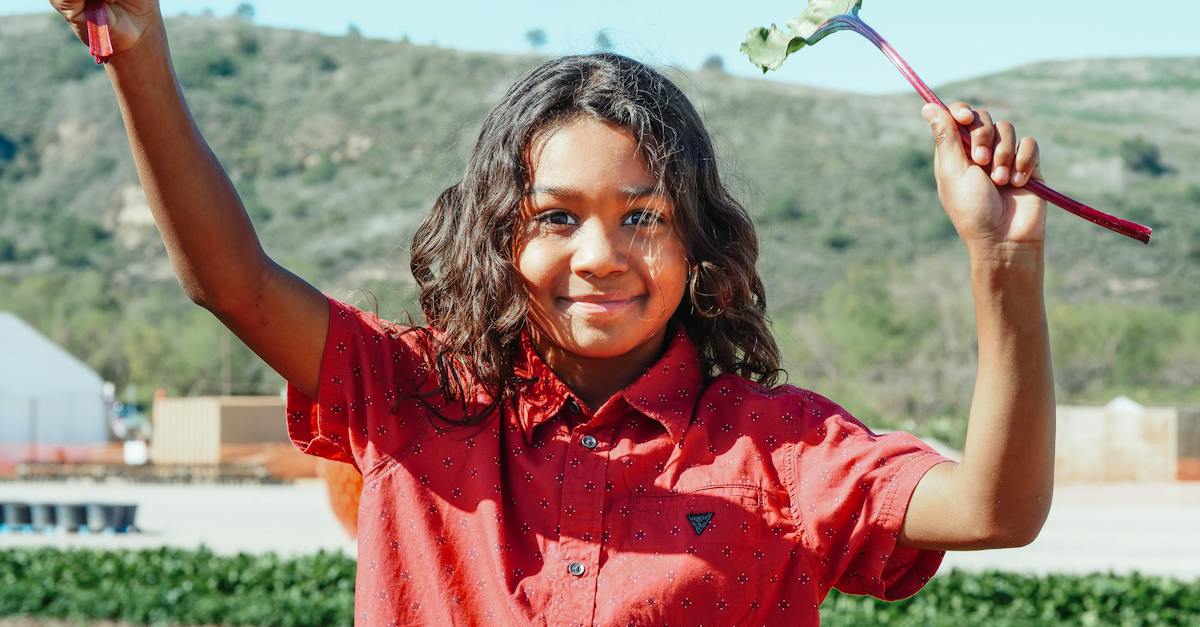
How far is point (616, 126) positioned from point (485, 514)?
0.53 m

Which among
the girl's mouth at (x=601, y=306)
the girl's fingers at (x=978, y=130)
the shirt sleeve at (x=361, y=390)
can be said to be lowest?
the shirt sleeve at (x=361, y=390)

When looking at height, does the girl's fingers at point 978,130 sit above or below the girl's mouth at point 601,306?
above

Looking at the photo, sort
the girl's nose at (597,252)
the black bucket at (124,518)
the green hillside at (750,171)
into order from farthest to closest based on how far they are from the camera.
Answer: the green hillside at (750,171), the black bucket at (124,518), the girl's nose at (597,252)

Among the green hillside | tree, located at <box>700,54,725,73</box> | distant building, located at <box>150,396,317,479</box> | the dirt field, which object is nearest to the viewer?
the dirt field

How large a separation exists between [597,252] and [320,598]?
753 cm

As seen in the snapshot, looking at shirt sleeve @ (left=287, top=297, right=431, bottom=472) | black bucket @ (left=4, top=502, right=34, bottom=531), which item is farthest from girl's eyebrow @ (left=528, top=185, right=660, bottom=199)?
black bucket @ (left=4, top=502, right=34, bottom=531)

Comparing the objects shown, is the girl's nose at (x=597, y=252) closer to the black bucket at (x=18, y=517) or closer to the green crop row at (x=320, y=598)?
the green crop row at (x=320, y=598)

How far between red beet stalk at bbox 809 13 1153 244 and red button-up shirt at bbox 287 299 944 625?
1.12ft

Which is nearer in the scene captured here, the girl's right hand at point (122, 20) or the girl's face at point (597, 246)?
the girl's right hand at point (122, 20)

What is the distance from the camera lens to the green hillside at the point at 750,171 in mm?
40688

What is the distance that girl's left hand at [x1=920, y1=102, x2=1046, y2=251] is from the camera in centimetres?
150

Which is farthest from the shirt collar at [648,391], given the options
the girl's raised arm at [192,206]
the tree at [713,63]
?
the tree at [713,63]

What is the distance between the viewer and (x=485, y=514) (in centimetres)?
173

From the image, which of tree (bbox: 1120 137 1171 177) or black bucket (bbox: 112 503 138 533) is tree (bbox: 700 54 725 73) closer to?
tree (bbox: 1120 137 1171 177)
